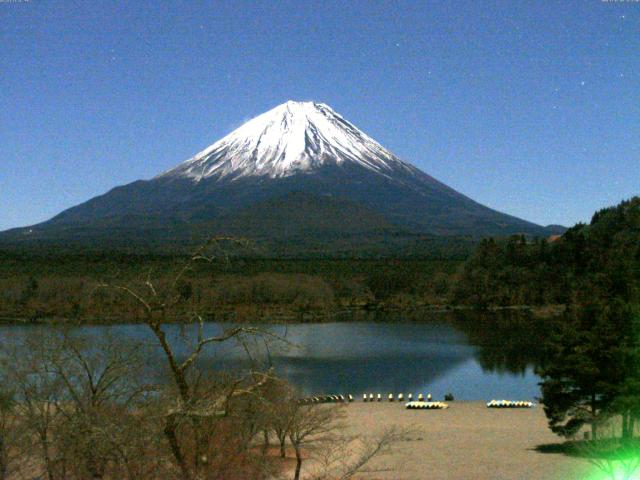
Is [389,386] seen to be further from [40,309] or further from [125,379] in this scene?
[40,309]

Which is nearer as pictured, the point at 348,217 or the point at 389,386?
the point at 389,386

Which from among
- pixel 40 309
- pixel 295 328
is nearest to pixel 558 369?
pixel 295 328

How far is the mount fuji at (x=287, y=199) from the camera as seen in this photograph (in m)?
137

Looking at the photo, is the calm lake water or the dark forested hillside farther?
the dark forested hillside

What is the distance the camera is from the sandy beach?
661 inches

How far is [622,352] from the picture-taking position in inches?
691

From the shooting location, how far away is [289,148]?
600ft

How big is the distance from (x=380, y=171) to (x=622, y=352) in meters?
162

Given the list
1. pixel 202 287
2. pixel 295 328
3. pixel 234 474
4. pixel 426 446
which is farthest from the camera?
pixel 202 287

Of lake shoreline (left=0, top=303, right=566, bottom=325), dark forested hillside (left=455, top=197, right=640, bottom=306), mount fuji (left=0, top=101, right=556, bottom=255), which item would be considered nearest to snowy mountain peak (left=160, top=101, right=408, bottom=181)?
mount fuji (left=0, top=101, right=556, bottom=255)

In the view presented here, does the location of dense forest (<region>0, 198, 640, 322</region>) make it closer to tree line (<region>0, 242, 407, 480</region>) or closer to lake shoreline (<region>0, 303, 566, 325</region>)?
lake shoreline (<region>0, 303, 566, 325</region>)

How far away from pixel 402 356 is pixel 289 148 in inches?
5673

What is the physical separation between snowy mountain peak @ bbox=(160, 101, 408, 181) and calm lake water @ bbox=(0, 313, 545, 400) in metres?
121

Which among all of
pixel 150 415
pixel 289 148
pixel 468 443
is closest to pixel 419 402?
pixel 468 443
